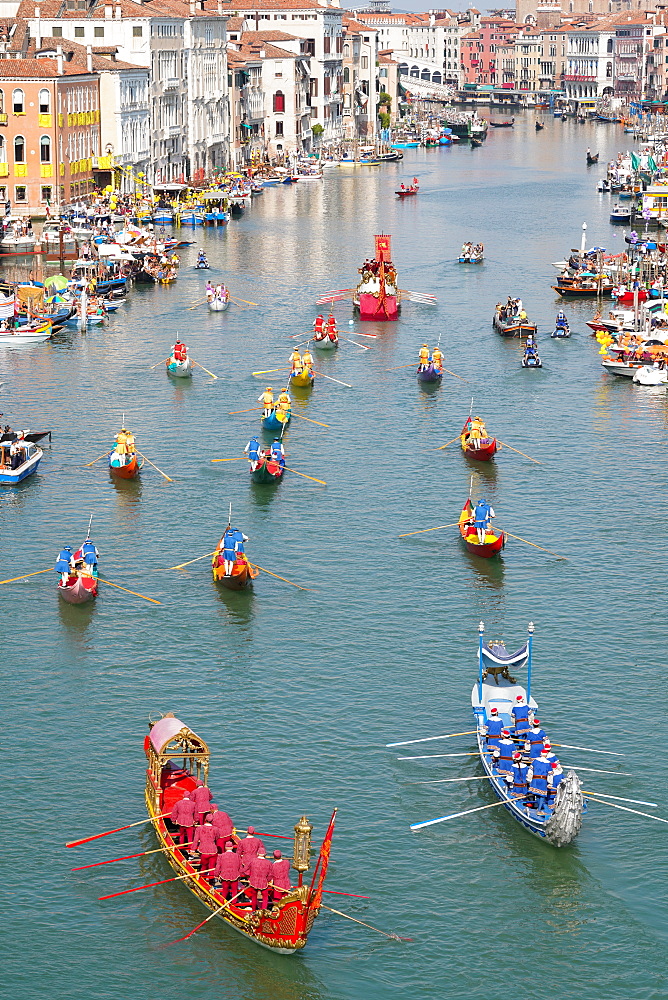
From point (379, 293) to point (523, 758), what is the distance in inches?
2474

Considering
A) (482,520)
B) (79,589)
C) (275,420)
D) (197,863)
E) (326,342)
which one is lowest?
(197,863)

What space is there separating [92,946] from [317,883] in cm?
514

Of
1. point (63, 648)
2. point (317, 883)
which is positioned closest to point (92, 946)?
point (317, 883)

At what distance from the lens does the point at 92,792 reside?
129 ft

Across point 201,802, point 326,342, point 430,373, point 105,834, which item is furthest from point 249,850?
point 326,342

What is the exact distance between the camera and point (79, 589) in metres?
50.3

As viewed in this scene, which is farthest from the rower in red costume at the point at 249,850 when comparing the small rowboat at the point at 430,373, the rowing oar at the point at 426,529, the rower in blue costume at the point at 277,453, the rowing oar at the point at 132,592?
the small rowboat at the point at 430,373

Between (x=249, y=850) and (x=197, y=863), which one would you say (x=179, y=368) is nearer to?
(x=197, y=863)

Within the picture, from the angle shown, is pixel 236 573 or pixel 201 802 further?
pixel 236 573

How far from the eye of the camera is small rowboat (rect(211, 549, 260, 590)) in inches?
2024

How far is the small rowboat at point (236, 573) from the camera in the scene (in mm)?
51406

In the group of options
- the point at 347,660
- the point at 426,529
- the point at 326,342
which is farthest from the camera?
the point at 326,342

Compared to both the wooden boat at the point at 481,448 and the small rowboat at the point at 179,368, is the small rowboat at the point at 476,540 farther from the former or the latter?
the small rowboat at the point at 179,368

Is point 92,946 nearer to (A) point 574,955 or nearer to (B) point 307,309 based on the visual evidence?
(A) point 574,955
